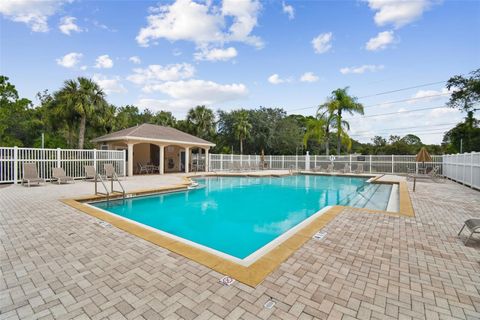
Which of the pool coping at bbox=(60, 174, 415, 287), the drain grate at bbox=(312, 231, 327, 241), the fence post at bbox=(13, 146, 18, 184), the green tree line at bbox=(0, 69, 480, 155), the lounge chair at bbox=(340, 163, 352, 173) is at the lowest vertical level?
the drain grate at bbox=(312, 231, 327, 241)

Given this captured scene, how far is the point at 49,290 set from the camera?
2.45 metres

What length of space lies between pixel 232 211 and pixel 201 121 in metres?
22.8

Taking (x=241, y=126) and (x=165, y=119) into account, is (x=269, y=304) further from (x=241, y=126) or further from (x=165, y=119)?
(x=165, y=119)

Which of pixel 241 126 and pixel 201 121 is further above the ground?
pixel 201 121

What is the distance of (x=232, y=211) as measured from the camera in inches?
317

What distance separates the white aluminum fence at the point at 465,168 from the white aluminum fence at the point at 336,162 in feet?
11.9

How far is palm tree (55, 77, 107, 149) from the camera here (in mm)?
16922

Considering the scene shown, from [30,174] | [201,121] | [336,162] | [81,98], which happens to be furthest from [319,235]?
[201,121]

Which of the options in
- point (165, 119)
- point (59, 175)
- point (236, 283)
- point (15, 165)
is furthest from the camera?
point (165, 119)

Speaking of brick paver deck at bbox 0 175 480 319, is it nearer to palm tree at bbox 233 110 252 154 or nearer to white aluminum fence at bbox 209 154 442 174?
white aluminum fence at bbox 209 154 442 174

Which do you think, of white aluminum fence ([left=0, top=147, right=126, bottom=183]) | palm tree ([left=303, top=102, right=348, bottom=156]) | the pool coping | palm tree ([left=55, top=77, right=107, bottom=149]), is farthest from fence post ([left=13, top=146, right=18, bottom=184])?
palm tree ([left=303, top=102, right=348, bottom=156])

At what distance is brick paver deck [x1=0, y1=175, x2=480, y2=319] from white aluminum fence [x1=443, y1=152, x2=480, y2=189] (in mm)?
8686

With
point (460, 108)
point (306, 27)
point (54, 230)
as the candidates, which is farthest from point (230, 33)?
point (460, 108)

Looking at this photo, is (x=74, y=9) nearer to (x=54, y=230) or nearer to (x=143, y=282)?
(x=54, y=230)
